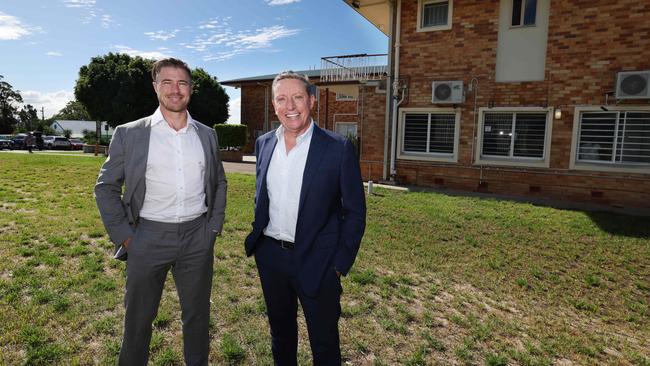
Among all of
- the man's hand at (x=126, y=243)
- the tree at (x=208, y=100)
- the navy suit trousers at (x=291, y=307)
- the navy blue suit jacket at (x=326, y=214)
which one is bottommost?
the navy suit trousers at (x=291, y=307)

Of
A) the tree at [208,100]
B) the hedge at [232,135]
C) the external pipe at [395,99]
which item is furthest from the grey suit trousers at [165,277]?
the tree at [208,100]

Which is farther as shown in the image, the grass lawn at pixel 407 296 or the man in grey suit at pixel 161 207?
the grass lawn at pixel 407 296

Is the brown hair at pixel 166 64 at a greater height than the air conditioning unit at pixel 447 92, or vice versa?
the air conditioning unit at pixel 447 92

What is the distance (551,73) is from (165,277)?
12.0 m

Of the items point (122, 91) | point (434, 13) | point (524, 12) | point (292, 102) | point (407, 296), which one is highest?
point (434, 13)

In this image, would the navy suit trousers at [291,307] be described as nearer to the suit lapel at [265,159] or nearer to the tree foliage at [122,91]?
the suit lapel at [265,159]

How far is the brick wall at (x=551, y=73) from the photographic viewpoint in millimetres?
10398

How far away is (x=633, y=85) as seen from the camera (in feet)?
32.7

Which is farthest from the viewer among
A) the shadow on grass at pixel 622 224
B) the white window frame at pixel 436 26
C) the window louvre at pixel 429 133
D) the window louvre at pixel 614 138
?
the window louvre at pixel 429 133

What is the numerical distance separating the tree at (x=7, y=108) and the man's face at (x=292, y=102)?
74322mm

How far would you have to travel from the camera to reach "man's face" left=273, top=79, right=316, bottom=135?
234cm

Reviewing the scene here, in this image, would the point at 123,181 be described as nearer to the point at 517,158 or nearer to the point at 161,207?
the point at 161,207

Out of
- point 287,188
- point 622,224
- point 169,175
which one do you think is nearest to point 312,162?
point 287,188

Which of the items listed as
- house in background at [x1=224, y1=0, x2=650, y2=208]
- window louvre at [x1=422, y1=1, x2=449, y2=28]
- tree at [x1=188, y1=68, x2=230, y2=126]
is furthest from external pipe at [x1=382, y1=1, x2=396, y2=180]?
tree at [x1=188, y1=68, x2=230, y2=126]
